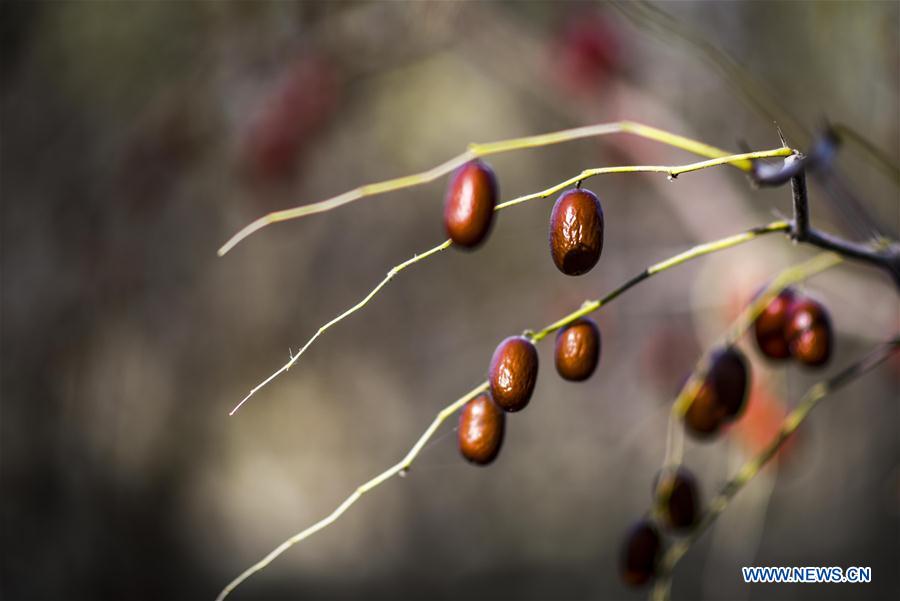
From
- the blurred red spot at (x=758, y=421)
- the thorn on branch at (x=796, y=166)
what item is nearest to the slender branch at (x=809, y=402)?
the thorn on branch at (x=796, y=166)

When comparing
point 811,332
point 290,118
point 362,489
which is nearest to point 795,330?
point 811,332

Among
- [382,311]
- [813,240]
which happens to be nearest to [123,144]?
[813,240]

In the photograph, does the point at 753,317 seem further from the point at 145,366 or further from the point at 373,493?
the point at 373,493

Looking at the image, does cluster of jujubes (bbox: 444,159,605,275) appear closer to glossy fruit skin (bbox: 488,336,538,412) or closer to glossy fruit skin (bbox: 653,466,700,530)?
glossy fruit skin (bbox: 488,336,538,412)

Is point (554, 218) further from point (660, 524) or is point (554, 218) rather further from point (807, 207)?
point (660, 524)

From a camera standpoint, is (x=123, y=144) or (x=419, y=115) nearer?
(x=123, y=144)

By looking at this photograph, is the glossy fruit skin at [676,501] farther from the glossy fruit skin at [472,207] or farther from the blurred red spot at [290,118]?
the blurred red spot at [290,118]

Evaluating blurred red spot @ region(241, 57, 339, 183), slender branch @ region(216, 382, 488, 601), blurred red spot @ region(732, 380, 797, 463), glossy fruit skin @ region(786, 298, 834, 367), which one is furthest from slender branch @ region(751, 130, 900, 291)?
blurred red spot @ region(241, 57, 339, 183)
